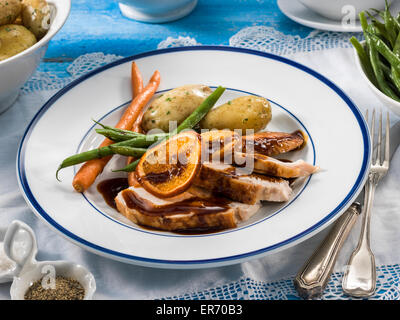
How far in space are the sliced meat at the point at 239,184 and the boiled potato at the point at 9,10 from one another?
1.58 m

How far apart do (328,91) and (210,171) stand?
1.03m

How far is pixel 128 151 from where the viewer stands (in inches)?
101

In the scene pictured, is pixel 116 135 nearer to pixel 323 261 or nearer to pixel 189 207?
pixel 189 207

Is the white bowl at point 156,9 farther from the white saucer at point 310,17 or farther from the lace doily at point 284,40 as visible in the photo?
the white saucer at point 310,17


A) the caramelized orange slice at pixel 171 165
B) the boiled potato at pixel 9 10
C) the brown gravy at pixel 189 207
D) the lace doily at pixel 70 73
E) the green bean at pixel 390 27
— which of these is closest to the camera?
the brown gravy at pixel 189 207

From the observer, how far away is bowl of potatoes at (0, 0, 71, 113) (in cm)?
275

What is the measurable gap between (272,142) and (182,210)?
68 cm

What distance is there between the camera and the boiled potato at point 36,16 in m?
2.96

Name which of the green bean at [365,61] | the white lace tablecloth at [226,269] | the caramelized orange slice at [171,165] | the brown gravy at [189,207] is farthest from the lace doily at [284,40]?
the brown gravy at [189,207]

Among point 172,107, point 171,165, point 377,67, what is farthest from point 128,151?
point 377,67

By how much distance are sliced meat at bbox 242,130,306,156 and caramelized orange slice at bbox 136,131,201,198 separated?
0.88ft

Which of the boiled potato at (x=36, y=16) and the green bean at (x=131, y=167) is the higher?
the boiled potato at (x=36, y=16)

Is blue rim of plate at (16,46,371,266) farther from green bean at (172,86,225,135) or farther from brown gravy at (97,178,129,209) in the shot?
green bean at (172,86,225,135)

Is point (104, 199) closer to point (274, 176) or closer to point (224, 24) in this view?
point (274, 176)
